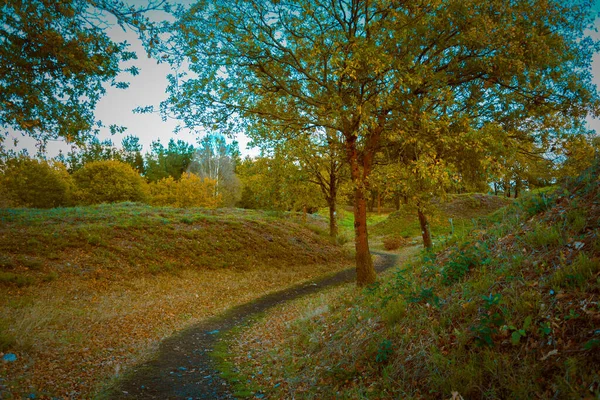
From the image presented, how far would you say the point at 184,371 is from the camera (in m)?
7.23

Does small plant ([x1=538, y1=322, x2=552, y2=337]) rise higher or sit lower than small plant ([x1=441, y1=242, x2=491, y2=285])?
lower

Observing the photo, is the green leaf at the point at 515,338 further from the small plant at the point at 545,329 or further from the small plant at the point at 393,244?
the small plant at the point at 393,244

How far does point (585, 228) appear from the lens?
5117 millimetres

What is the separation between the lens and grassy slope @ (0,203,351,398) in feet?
23.6

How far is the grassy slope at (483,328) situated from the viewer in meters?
3.53

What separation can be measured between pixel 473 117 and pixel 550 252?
30.9ft

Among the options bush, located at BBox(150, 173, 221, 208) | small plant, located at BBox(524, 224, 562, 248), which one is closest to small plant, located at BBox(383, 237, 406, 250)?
bush, located at BBox(150, 173, 221, 208)

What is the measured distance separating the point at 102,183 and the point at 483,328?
4674cm

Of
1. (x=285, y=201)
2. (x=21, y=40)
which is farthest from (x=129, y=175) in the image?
(x=21, y=40)

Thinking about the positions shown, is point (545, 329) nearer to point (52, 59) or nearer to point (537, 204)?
point (537, 204)

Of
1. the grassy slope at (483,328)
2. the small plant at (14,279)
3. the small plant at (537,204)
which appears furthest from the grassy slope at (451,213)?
the small plant at (14,279)

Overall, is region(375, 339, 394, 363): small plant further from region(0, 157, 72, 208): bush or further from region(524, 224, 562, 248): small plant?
region(0, 157, 72, 208): bush

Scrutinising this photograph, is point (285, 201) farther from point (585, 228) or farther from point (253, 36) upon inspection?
point (585, 228)

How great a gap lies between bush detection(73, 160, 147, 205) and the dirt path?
36.9 m
